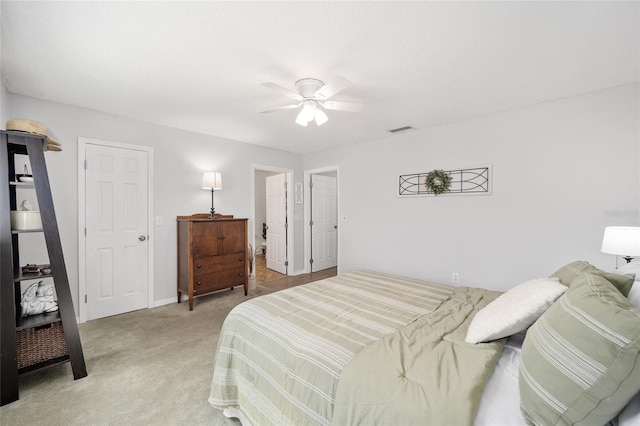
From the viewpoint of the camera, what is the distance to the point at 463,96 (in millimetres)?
2639

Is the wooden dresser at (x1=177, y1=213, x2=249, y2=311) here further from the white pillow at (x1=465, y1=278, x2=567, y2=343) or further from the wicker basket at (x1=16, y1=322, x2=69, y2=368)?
the white pillow at (x1=465, y1=278, x2=567, y2=343)

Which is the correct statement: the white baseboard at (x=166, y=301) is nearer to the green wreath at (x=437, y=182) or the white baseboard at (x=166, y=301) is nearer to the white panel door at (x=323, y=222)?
the white panel door at (x=323, y=222)

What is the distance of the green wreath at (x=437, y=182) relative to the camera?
346cm

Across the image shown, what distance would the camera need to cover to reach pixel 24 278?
6.06 ft

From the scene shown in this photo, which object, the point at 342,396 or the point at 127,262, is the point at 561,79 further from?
the point at 127,262

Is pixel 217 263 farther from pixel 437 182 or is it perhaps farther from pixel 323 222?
pixel 437 182

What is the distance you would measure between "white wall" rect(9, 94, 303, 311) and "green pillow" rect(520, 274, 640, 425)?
152 inches

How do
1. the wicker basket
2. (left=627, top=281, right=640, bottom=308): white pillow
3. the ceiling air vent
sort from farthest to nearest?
the ceiling air vent
the wicker basket
(left=627, top=281, right=640, bottom=308): white pillow

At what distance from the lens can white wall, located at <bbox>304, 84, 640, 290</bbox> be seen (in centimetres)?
247

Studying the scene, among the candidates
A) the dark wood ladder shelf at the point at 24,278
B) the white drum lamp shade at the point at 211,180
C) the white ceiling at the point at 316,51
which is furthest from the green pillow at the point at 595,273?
the white drum lamp shade at the point at 211,180

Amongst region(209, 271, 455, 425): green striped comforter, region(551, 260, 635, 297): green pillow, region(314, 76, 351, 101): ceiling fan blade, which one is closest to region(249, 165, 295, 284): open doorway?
region(314, 76, 351, 101): ceiling fan blade

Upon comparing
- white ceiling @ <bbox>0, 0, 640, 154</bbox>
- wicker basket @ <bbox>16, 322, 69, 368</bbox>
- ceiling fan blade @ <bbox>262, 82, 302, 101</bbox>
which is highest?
white ceiling @ <bbox>0, 0, 640, 154</bbox>

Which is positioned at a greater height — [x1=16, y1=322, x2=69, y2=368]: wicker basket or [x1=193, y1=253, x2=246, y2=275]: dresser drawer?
[x1=193, y1=253, x2=246, y2=275]: dresser drawer

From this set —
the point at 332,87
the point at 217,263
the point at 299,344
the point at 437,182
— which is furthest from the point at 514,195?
the point at 217,263
